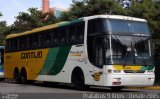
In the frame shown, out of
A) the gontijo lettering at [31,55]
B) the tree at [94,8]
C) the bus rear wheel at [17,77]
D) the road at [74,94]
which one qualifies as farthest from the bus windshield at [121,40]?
the tree at [94,8]

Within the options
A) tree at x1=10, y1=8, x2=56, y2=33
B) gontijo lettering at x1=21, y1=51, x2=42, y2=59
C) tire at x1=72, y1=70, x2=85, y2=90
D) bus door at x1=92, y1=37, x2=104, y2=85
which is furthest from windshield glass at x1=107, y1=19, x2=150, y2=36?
tree at x1=10, y1=8, x2=56, y2=33

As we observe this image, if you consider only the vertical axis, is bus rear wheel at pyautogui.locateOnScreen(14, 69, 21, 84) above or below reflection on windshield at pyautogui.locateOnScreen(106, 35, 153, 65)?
below

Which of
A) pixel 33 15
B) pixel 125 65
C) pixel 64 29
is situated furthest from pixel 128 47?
pixel 33 15

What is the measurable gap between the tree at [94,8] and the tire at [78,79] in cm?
1314

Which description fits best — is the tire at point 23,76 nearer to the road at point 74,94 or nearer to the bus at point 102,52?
the bus at point 102,52

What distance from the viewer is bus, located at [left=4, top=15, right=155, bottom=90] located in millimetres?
20047

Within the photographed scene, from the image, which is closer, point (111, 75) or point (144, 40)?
point (111, 75)

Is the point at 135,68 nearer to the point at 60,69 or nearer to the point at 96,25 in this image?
the point at 96,25

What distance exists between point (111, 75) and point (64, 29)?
5.07 metres

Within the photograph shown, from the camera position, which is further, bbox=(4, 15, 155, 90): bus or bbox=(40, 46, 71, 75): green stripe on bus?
bbox=(40, 46, 71, 75): green stripe on bus

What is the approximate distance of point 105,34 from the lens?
20.2 meters

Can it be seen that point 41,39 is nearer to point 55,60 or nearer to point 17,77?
point 55,60

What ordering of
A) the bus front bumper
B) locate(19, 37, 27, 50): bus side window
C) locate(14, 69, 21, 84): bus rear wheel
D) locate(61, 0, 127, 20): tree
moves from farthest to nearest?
locate(61, 0, 127, 20): tree → locate(14, 69, 21, 84): bus rear wheel → locate(19, 37, 27, 50): bus side window → the bus front bumper

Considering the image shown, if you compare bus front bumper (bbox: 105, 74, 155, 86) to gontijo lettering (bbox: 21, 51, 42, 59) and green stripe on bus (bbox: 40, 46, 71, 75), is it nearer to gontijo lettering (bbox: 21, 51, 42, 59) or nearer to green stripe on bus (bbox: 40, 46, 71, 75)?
green stripe on bus (bbox: 40, 46, 71, 75)
